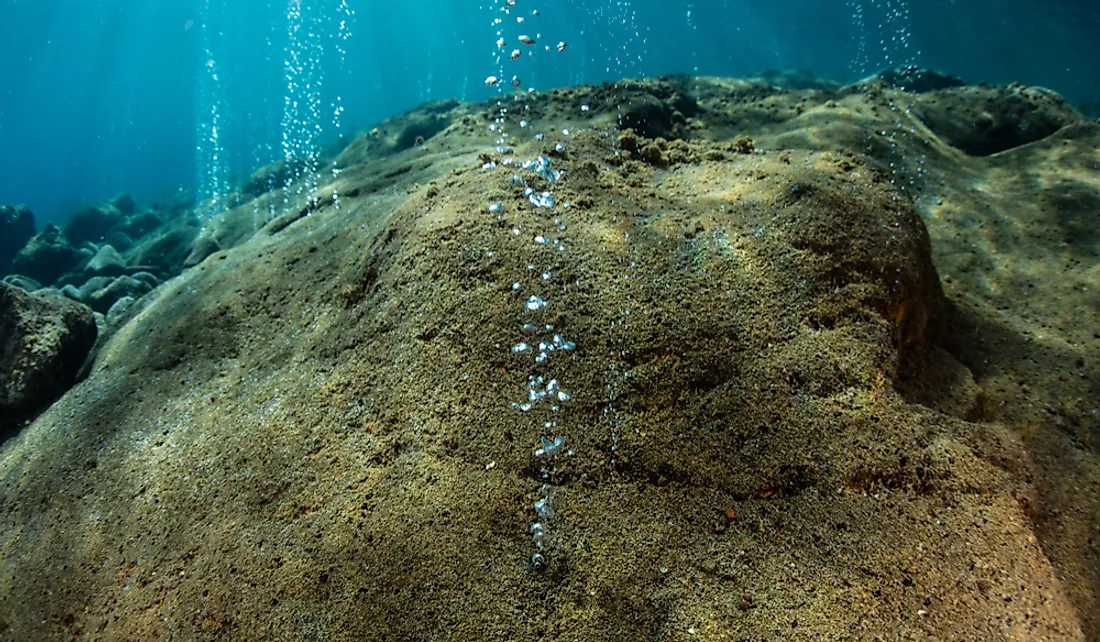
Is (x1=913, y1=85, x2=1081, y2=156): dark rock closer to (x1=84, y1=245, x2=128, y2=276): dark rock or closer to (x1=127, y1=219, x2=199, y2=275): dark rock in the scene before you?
(x1=127, y1=219, x2=199, y2=275): dark rock

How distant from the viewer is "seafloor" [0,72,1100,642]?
219cm

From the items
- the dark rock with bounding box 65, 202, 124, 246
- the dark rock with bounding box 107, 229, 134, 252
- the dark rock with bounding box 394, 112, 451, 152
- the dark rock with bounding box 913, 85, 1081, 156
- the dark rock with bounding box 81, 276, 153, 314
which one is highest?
the dark rock with bounding box 394, 112, 451, 152

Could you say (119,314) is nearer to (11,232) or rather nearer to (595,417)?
(595,417)

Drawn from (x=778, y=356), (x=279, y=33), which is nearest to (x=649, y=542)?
(x=778, y=356)

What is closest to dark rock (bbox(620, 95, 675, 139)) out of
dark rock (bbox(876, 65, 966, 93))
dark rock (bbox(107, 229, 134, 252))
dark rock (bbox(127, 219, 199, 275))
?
dark rock (bbox(876, 65, 966, 93))

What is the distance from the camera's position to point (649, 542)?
228 centimetres

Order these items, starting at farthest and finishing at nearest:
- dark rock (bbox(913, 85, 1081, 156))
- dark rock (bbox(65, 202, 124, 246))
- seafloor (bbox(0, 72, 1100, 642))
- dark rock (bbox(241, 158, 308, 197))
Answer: dark rock (bbox(65, 202, 124, 246)) → dark rock (bbox(241, 158, 308, 197)) → dark rock (bbox(913, 85, 1081, 156)) → seafloor (bbox(0, 72, 1100, 642))

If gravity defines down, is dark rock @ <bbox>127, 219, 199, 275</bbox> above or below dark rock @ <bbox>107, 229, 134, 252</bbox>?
above

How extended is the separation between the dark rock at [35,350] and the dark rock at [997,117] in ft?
34.5

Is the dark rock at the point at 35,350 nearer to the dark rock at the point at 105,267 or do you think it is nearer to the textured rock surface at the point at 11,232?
the dark rock at the point at 105,267

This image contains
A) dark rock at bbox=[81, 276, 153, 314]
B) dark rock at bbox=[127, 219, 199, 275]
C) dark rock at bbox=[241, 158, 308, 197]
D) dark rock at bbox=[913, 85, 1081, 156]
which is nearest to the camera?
dark rock at bbox=[913, 85, 1081, 156]

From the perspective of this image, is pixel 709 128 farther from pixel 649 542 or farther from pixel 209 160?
pixel 209 160

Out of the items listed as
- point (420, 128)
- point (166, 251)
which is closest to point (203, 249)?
point (166, 251)

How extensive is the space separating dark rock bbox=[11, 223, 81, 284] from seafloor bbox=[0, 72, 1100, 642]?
12352 millimetres
